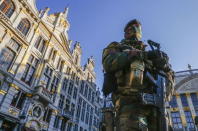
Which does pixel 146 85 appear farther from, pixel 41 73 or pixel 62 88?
pixel 62 88

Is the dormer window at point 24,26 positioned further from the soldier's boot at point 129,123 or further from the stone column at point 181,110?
the stone column at point 181,110

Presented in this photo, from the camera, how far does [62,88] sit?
2347 cm

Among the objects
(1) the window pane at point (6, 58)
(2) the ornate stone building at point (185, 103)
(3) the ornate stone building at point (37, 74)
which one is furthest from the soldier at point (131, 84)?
(2) the ornate stone building at point (185, 103)

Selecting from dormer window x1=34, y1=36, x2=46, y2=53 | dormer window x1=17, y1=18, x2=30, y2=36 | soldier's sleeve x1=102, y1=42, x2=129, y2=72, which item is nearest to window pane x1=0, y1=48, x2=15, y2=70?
dormer window x1=17, y1=18, x2=30, y2=36

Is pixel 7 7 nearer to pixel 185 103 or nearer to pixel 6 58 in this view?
pixel 6 58

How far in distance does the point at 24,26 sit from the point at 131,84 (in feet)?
63.6

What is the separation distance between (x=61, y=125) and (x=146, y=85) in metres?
22.0

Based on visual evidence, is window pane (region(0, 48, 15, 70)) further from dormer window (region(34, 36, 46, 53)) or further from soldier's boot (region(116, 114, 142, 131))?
soldier's boot (region(116, 114, 142, 131))

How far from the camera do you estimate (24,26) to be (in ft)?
61.3

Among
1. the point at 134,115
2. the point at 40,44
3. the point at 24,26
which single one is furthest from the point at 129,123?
the point at 40,44

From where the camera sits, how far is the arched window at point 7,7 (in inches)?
629

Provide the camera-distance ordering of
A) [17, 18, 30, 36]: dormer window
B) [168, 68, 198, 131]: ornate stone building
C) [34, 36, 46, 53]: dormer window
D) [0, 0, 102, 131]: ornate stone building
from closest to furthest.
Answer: [0, 0, 102, 131]: ornate stone building → [17, 18, 30, 36]: dormer window → [34, 36, 46, 53]: dormer window → [168, 68, 198, 131]: ornate stone building

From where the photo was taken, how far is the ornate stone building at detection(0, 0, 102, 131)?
15.3 metres

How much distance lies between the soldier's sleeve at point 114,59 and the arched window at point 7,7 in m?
17.0
